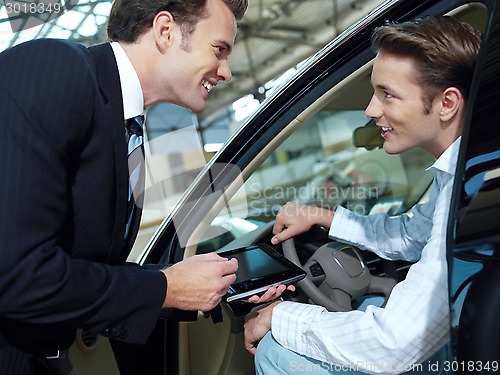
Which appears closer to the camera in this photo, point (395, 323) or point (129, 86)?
point (395, 323)

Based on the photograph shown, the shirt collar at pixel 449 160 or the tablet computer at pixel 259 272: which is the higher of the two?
the shirt collar at pixel 449 160

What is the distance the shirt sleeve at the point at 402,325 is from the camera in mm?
1090

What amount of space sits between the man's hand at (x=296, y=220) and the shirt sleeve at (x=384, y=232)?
0.05 meters

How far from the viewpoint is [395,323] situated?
1111 millimetres

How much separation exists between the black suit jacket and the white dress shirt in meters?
0.39

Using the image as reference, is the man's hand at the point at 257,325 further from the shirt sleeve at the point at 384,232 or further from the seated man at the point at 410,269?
the shirt sleeve at the point at 384,232

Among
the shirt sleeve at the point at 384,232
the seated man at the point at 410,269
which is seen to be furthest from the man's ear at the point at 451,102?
the shirt sleeve at the point at 384,232

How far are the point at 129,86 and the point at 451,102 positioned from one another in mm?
827

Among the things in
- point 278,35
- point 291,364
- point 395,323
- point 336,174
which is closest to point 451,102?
point 395,323

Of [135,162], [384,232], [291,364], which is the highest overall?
[135,162]

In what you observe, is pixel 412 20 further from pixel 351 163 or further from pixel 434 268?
pixel 351 163

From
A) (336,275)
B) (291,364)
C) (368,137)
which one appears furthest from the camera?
(368,137)

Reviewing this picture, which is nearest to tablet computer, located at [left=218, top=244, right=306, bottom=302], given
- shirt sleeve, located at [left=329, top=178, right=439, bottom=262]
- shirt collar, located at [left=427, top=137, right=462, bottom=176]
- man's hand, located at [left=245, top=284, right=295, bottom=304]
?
man's hand, located at [left=245, top=284, right=295, bottom=304]

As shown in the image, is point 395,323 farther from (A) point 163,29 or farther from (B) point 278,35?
(B) point 278,35
